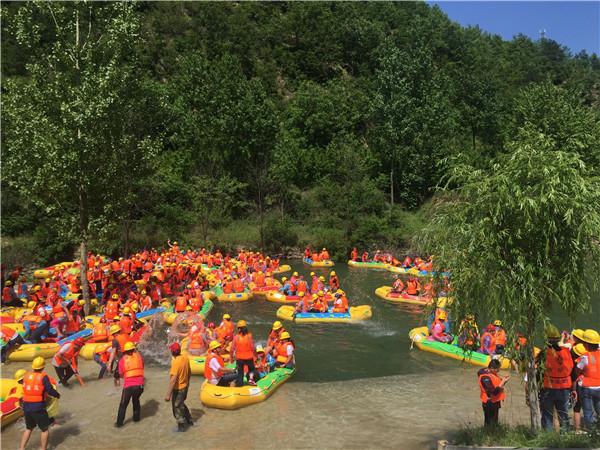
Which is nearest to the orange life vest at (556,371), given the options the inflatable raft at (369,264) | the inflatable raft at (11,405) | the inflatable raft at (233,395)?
the inflatable raft at (233,395)

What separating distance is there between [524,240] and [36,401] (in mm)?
8060

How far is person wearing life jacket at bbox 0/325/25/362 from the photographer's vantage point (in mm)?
14570

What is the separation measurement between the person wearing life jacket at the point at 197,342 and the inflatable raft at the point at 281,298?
8.51m

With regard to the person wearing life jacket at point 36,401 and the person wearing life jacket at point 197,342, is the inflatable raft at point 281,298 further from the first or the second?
the person wearing life jacket at point 36,401

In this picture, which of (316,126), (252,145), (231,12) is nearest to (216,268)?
(252,145)

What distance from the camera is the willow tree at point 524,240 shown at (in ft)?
21.5

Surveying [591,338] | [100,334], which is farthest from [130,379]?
[591,338]

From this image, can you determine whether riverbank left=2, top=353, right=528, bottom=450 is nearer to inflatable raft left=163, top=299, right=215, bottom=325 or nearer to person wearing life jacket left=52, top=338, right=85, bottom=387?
person wearing life jacket left=52, top=338, right=85, bottom=387

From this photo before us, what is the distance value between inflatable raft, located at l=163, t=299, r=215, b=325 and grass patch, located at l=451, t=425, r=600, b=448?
41.5 ft

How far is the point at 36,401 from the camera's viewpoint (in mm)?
8586

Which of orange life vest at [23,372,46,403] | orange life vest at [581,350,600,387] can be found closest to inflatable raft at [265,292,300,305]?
orange life vest at [23,372,46,403]

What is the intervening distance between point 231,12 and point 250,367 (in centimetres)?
6527

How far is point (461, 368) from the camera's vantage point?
14.6m

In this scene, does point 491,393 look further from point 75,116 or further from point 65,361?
point 75,116
